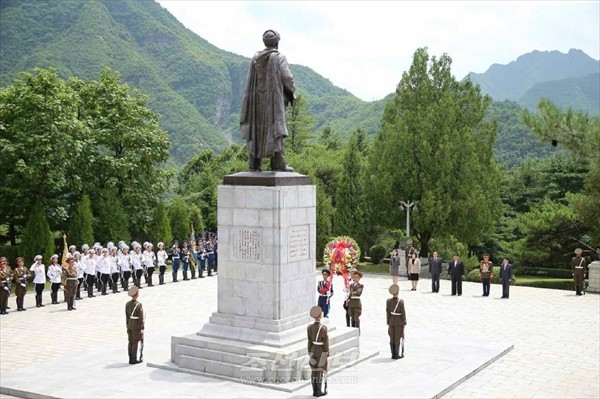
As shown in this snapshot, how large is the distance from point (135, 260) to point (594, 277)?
1590 centimetres

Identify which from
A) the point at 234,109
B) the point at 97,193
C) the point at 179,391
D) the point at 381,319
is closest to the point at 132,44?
the point at 234,109

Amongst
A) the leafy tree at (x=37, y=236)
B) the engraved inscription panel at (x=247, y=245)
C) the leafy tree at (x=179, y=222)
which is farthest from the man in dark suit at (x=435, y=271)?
the leafy tree at (x=179, y=222)

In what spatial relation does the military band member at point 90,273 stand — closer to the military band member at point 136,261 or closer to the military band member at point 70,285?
the military band member at point 136,261

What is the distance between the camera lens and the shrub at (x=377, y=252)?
34.7m

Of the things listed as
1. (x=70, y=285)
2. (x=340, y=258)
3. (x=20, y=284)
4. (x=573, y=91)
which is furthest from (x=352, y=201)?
(x=573, y=91)

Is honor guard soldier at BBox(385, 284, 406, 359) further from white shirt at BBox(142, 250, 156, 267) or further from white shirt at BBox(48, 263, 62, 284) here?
white shirt at BBox(142, 250, 156, 267)

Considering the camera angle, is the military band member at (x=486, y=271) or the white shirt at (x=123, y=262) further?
the white shirt at (x=123, y=262)

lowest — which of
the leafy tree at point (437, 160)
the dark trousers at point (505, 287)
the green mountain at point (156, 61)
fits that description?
the dark trousers at point (505, 287)

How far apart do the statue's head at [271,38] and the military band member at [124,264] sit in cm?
1243

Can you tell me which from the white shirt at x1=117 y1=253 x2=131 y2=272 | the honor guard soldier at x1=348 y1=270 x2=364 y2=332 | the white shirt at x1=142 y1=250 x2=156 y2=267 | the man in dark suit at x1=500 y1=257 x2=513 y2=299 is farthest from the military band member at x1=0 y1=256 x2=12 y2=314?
the man in dark suit at x1=500 y1=257 x2=513 y2=299

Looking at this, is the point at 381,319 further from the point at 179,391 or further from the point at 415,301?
the point at 179,391

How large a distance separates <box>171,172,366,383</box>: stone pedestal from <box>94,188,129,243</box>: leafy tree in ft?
56.7

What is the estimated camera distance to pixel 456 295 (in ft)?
72.6

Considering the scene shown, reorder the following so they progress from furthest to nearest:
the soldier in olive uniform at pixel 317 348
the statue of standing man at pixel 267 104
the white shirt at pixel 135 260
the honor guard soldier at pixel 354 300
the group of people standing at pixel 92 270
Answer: the white shirt at pixel 135 260 → the group of people standing at pixel 92 270 → the honor guard soldier at pixel 354 300 → the statue of standing man at pixel 267 104 → the soldier in olive uniform at pixel 317 348
